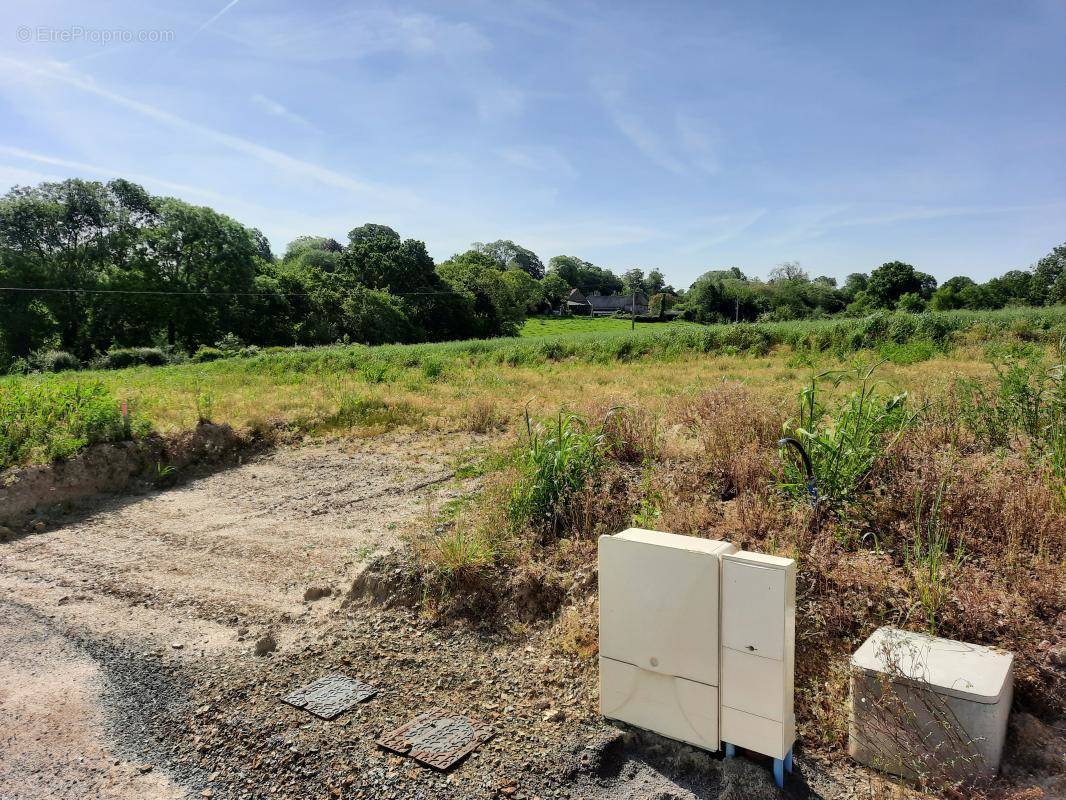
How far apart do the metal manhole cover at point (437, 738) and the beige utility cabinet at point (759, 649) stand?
49.4 inches

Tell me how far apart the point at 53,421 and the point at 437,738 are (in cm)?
849

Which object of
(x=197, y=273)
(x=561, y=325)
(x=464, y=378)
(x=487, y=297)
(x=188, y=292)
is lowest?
(x=464, y=378)

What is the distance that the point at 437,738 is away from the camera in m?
3.04

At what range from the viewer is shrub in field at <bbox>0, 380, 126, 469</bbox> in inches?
315

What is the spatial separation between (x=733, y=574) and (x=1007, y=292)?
85.0 meters

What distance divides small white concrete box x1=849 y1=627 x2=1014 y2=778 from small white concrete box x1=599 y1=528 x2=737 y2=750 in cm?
65

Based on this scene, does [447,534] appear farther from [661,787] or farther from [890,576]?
[890,576]

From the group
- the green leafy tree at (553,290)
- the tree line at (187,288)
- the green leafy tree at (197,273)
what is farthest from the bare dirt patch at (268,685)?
the green leafy tree at (553,290)

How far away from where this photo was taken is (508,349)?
83.4 feet

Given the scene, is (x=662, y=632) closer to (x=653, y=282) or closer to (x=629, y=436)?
(x=629, y=436)

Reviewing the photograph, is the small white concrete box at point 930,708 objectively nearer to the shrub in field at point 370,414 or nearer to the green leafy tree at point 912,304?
the shrub in field at point 370,414

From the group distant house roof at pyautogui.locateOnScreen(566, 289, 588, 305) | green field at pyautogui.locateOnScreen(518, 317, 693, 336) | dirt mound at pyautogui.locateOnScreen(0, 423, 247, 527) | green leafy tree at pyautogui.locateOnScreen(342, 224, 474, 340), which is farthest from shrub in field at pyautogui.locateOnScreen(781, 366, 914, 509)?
distant house roof at pyautogui.locateOnScreen(566, 289, 588, 305)

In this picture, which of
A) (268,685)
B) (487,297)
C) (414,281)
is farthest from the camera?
(487,297)

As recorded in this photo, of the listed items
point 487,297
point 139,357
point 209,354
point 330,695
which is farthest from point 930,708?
point 487,297
